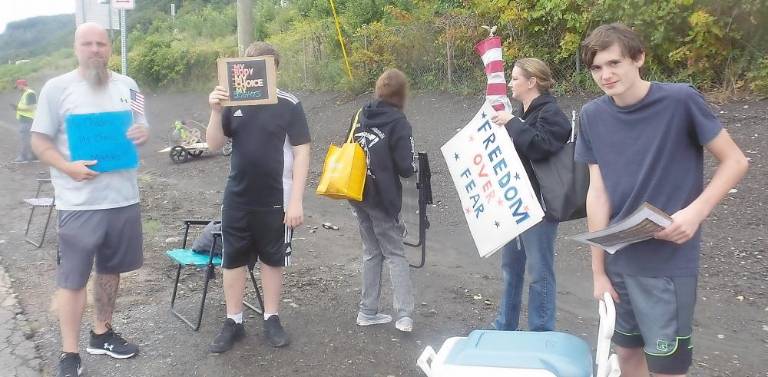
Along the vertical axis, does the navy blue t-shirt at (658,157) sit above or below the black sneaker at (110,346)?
above

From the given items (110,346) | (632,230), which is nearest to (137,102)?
(110,346)

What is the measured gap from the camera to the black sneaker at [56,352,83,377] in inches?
160

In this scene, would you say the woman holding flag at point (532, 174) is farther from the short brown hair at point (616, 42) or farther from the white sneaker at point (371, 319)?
the short brown hair at point (616, 42)

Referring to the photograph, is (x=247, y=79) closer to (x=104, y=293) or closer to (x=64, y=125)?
(x=64, y=125)

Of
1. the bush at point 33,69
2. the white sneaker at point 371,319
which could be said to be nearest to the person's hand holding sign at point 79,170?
the white sneaker at point 371,319

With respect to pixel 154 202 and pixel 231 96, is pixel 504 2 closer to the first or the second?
pixel 154 202

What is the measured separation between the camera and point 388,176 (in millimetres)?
4613

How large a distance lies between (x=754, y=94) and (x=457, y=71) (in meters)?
5.76

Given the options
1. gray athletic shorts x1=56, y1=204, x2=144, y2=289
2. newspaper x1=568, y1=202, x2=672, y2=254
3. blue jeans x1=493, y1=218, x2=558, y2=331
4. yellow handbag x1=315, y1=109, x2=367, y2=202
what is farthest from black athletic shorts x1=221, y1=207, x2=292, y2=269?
newspaper x1=568, y1=202, x2=672, y2=254

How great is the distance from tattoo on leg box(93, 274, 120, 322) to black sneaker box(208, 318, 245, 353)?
0.73 metres

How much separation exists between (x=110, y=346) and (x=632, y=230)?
3.51 m

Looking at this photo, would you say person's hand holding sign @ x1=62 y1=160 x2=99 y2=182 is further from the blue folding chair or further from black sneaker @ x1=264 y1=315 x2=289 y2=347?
black sneaker @ x1=264 y1=315 x2=289 y2=347

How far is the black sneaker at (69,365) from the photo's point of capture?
4.06 meters

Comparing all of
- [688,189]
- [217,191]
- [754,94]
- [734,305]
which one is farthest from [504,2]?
[688,189]
